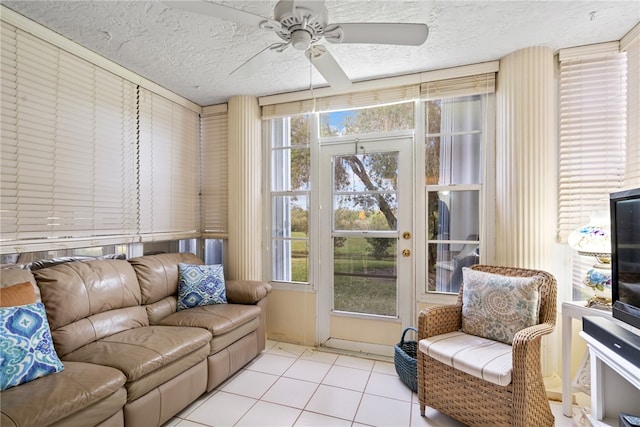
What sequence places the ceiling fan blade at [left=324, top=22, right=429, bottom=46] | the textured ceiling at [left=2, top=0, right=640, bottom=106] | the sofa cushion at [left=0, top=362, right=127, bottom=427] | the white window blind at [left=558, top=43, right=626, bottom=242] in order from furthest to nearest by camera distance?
the white window blind at [left=558, top=43, right=626, bottom=242] → the textured ceiling at [left=2, top=0, right=640, bottom=106] → the ceiling fan blade at [left=324, top=22, right=429, bottom=46] → the sofa cushion at [left=0, top=362, right=127, bottom=427]

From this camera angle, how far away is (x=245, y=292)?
2850mm

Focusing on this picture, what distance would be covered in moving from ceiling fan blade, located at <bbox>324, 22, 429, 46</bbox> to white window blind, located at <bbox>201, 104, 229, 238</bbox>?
222 cm

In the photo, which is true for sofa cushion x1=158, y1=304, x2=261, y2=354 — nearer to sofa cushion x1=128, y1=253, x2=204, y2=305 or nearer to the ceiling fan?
sofa cushion x1=128, y1=253, x2=204, y2=305

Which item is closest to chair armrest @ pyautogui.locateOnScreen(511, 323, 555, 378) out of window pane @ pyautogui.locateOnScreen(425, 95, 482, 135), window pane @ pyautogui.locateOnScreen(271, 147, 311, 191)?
window pane @ pyautogui.locateOnScreen(425, 95, 482, 135)

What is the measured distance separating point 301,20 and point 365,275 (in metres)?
2.27

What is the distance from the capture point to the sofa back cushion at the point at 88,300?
1.86 metres

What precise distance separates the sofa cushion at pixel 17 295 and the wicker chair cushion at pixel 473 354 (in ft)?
7.72

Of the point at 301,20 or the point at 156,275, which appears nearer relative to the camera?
the point at 301,20

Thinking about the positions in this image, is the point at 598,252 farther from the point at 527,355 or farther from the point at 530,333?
the point at 527,355

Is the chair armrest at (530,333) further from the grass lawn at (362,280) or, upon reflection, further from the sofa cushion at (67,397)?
the sofa cushion at (67,397)

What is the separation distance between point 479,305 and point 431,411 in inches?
31.4

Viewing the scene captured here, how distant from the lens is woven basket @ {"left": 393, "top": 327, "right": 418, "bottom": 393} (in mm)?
2279

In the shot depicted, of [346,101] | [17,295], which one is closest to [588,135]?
[346,101]

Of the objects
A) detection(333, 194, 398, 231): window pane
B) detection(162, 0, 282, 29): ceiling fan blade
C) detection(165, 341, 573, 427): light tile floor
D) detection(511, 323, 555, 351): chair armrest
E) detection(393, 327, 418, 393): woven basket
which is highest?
detection(162, 0, 282, 29): ceiling fan blade
